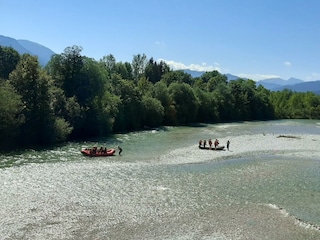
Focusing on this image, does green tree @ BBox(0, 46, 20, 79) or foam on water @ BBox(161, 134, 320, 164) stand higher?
green tree @ BBox(0, 46, 20, 79)

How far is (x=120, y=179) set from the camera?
4003 cm

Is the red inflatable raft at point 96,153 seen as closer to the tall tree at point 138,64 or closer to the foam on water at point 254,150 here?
the foam on water at point 254,150

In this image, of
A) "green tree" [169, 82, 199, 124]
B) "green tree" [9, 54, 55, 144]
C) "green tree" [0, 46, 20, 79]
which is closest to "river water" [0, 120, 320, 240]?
"green tree" [9, 54, 55, 144]

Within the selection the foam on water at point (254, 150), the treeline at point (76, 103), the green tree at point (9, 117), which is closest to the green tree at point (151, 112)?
the treeline at point (76, 103)

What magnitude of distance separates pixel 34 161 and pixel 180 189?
21849mm

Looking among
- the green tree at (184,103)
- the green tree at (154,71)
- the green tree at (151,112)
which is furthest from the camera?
the green tree at (154,71)

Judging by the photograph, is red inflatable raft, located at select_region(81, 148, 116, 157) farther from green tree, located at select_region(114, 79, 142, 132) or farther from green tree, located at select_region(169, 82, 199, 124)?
green tree, located at select_region(169, 82, 199, 124)

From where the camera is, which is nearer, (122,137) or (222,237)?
(222,237)

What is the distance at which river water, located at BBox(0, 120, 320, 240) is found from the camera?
26000 mm

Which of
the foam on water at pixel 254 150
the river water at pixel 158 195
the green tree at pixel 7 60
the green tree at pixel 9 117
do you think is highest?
the green tree at pixel 7 60

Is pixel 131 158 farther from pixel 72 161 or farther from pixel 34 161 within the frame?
pixel 34 161

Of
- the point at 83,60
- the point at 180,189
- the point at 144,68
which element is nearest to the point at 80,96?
the point at 83,60

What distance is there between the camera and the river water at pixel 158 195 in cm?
2600

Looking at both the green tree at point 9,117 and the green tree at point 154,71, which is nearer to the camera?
the green tree at point 9,117
